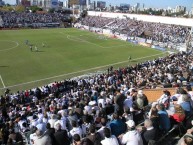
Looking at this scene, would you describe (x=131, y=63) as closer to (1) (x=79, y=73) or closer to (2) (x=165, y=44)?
(1) (x=79, y=73)

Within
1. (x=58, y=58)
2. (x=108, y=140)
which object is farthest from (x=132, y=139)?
(x=58, y=58)

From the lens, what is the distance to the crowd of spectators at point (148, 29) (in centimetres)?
5779

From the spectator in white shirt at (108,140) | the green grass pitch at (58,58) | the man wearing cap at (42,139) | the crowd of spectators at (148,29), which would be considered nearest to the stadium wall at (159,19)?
the crowd of spectators at (148,29)

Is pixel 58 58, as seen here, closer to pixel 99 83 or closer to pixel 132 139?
pixel 99 83

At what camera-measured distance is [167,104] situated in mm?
10328

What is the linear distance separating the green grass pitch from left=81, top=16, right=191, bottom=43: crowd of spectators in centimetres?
780

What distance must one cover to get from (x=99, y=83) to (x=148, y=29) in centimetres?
4657

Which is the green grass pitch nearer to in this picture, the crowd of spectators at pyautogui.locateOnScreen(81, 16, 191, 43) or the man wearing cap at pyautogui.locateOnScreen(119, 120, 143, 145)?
the crowd of spectators at pyautogui.locateOnScreen(81, 16, 191, 43)

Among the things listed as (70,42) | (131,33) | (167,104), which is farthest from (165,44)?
(167,104)

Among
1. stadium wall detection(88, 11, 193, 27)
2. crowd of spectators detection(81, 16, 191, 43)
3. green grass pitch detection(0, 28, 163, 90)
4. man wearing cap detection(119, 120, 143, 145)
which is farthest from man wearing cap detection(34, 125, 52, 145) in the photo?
stadium wall detection(88, 11, 193, 27)

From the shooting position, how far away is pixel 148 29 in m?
67.9

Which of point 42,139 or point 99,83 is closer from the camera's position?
point 42,139

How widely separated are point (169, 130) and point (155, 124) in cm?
105

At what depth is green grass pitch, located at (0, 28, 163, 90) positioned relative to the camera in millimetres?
32219
